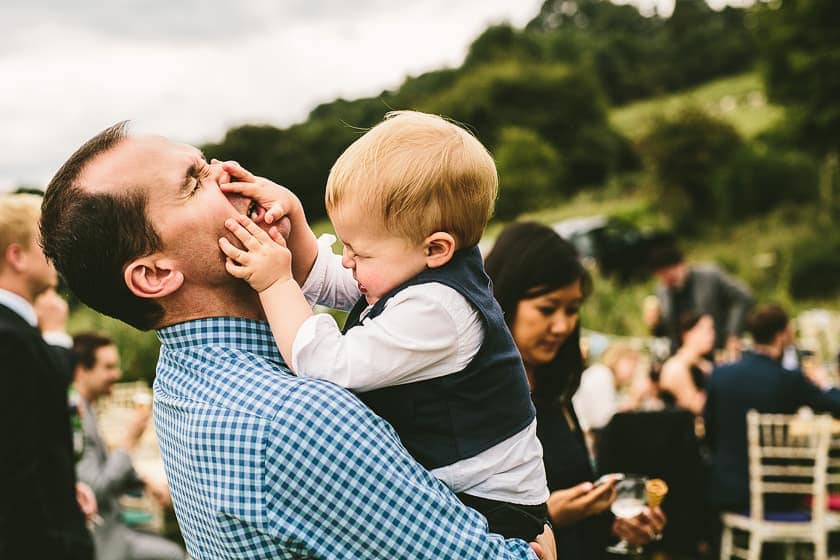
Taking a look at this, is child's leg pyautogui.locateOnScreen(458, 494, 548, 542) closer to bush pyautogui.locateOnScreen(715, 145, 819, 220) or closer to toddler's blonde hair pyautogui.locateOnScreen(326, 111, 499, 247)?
toddler's blonde hair pyautogui.locateOnScreen(326, 111, 499, 247)

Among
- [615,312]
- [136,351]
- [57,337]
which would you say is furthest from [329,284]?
[615,312]

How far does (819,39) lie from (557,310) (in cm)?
1888

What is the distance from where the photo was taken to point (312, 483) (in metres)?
1.28

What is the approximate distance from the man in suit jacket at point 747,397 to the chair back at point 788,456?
73 mm

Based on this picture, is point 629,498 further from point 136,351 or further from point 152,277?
point 136,351

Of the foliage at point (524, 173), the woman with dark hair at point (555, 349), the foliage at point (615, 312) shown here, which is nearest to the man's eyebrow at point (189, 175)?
the woman with dark hair at point (555, 349)

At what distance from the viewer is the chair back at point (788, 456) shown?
5.48 metres

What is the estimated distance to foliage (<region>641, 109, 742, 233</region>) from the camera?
22375 millimetres

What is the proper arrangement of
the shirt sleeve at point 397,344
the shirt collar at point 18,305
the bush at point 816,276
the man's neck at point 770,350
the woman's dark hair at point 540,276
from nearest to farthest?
the shirt sleeve at point 397,344, the woman's dark hair at point 540,276, the shirt collar at point 18,305, the man's neck at point 770,350, the bush at point 816,276

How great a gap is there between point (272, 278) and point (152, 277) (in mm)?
230

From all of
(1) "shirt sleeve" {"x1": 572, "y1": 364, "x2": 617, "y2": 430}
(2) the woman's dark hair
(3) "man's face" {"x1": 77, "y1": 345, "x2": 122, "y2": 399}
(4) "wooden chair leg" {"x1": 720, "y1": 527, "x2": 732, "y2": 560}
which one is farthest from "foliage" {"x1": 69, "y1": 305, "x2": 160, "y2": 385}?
(2) the woman's dark hair

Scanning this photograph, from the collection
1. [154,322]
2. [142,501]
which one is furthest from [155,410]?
[142,501]

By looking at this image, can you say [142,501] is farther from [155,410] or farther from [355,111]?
[355,111]

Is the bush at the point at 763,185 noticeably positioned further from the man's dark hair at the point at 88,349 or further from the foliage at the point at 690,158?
the man's dark hair at the point at 88,349
